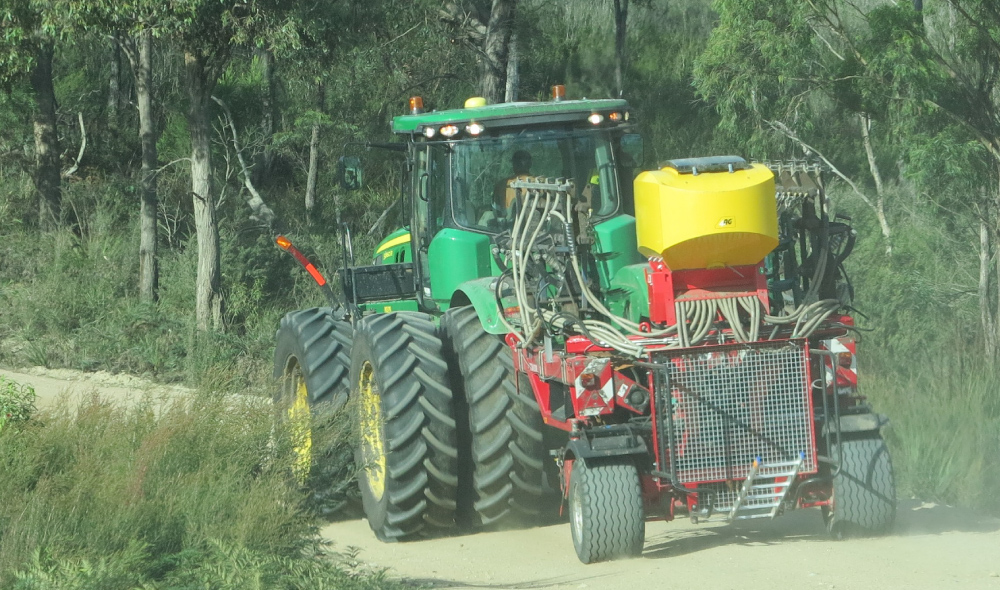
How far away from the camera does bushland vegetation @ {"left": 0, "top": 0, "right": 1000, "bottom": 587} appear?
649 centimetres

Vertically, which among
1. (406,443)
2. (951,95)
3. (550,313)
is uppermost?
(951,95)

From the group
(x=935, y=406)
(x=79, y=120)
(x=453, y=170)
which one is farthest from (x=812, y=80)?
(x=79, y=120)

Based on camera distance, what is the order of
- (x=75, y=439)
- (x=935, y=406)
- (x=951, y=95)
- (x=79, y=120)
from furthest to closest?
(x=79, y=120), (x=951, y=95), (x=935, y=406), (x=75, y=439)

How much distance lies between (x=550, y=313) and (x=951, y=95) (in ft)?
28.5

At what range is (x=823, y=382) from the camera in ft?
21.1

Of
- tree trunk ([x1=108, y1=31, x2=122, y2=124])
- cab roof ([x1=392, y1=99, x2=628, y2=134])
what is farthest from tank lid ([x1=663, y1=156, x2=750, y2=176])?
tree trunk ([x1=108, y1=31, x2=122, y2=124])

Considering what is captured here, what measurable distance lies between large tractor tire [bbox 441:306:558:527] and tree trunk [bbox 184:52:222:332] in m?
8.74

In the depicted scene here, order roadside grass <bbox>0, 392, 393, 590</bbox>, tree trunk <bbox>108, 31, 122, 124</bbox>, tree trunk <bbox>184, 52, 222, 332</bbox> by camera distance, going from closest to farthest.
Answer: roadside grass <bbox>0, 392, 393, 590</bbox> → tree trunk <bbox>184, 52, 222, 332</bbox> → tree trunk <bbox>108, 31, 122, 124</bbox>

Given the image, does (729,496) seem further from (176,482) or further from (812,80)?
(812,80)

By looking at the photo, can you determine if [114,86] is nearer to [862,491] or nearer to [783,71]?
[783,71]

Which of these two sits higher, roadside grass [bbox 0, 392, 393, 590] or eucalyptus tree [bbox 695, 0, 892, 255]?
eucalyptus tree [bbox 695, 0, 892, 255]

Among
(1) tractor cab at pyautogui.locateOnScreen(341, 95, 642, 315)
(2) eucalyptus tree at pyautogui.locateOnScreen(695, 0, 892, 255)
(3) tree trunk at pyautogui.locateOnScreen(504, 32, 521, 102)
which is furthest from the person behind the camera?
(3) tree trunk at pyautogui.locateOnScreen(504, 32, 521, 102)

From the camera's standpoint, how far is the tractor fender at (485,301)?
7043mm

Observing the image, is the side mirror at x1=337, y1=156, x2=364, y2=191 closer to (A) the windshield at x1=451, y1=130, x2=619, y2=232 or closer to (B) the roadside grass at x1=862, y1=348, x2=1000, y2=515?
(A) the windshield at x1=451, y1=130, x2=619, y2=232
